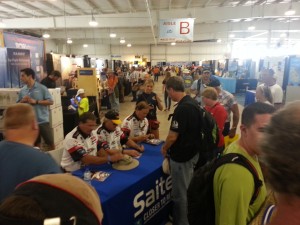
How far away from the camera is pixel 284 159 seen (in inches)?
20.4

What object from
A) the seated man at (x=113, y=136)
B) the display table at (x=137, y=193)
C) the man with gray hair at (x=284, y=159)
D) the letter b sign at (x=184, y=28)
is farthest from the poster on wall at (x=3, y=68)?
the man with gray hair at (x=284, y=159)

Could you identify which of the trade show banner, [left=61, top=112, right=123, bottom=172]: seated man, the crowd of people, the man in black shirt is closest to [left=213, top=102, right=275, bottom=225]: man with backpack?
the crowd of people

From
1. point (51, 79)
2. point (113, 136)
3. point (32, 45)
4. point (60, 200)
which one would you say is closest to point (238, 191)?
point (60, 200)

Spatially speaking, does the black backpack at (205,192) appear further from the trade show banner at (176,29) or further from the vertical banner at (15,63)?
the trade show banner at (176,29)

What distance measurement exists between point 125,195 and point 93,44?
26209 millimetres

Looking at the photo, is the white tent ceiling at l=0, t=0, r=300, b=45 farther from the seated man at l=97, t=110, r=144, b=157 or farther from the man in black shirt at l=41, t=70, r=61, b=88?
the seated man at l=97, t=110, r=144, b=157

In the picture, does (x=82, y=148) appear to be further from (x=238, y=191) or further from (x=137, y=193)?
(x=238, y=191)

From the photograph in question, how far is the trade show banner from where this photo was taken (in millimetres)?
8391

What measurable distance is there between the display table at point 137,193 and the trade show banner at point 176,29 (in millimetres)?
6336

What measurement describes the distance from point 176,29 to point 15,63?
5.16 meters

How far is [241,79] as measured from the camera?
1471 cm

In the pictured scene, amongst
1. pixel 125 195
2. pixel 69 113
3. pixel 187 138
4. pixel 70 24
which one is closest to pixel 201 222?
pixel 125 195

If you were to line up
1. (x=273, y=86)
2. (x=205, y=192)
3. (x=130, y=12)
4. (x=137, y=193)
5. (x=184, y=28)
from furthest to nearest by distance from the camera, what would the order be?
1. (x=130, y=12)
2. (x=184, y=28)
3. (x=273, y=86)
4. (x=137, y=193)
5. (x=205, y=192)

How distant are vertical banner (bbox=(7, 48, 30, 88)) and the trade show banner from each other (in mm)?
4424
